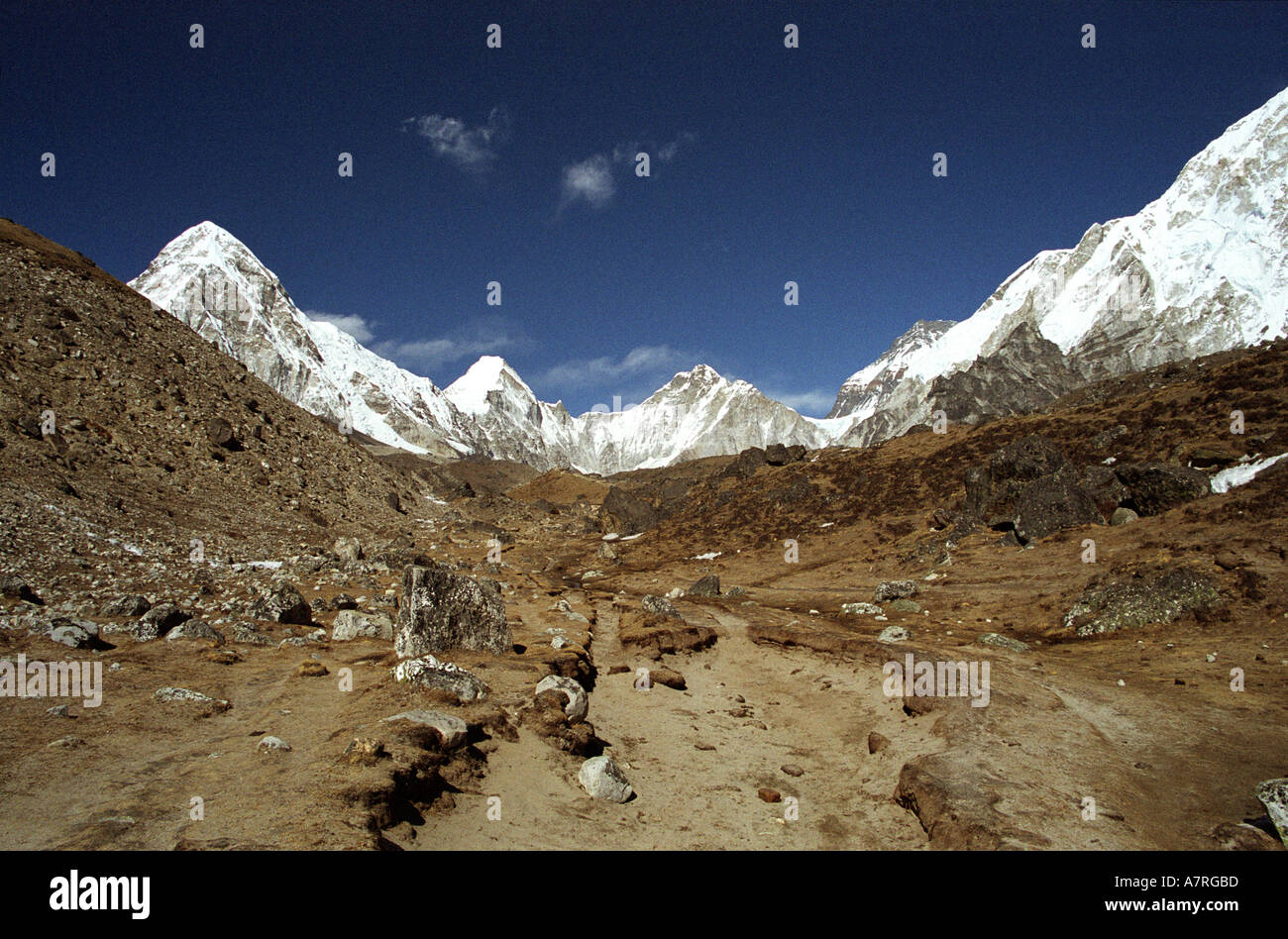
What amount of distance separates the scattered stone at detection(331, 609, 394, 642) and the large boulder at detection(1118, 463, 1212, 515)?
2265cm

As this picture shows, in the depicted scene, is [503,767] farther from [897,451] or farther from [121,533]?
[897,451]

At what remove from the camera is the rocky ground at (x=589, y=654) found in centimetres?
611

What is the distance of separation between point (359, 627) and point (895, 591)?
1544 centimetres

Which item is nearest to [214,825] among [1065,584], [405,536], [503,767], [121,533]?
[503,767]

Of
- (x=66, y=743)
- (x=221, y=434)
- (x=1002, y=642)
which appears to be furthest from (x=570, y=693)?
(x=221, y=434)

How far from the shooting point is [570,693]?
9133 millimetres

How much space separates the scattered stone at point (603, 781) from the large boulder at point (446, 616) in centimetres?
415

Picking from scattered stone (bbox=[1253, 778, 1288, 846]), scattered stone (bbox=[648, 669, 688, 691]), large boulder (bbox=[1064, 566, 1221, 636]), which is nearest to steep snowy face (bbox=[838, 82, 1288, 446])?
large boulder (bbox=[1064, 566, 1221, 636])

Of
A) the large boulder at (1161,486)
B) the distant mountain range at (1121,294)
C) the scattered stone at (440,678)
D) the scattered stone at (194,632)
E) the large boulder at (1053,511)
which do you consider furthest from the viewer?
the distant mountain range at (1121,294)

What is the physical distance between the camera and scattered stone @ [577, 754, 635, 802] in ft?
23.5

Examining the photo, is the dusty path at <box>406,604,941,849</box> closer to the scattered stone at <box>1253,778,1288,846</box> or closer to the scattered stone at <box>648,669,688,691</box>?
the scattered stone at <box>648,669,688,691</box>

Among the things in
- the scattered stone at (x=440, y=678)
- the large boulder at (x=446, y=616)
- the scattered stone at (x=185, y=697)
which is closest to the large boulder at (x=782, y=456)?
the large boulder at (x=446, y=616)

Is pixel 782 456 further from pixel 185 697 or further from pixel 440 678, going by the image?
pixel 185 697

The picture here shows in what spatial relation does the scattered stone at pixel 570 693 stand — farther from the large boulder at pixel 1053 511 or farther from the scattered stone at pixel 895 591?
the large boulder at pixel 1053 511
